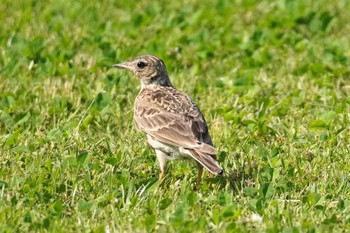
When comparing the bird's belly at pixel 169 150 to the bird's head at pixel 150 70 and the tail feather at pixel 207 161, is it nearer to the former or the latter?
the tail feather at pixel 207 161

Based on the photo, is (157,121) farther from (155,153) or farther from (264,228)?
(264,228)

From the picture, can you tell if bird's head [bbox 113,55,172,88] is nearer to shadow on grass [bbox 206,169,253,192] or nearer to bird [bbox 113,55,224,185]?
bird [bbox 113,55,224,185]

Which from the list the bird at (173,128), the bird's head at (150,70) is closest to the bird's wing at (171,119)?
the bird at (173,128)

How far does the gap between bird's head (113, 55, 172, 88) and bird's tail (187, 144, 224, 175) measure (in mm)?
1687

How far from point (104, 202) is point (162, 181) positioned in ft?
2.35

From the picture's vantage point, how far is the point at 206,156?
7.41 meters

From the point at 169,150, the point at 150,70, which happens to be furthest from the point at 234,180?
the point at 150,70

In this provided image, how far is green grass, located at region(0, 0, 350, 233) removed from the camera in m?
7.13

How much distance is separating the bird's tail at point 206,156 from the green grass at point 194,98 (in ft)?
0.89

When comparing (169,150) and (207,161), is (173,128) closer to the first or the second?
(169,150)

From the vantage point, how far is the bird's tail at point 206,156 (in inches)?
285

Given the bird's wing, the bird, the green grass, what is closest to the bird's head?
the bird

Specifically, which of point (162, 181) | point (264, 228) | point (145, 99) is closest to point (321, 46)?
point (145, 99)

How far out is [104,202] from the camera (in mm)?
7297
